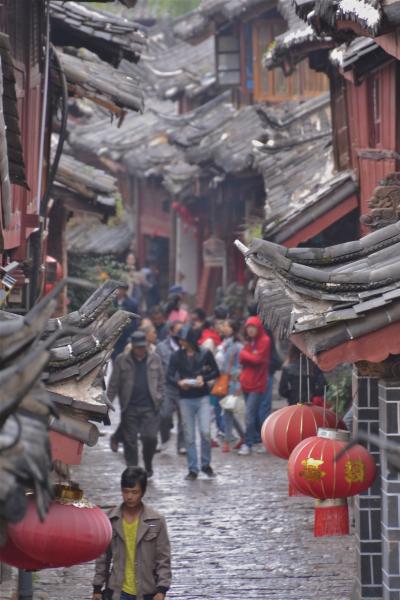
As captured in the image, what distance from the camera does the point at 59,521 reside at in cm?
813

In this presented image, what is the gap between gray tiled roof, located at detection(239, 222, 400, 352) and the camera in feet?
29.8

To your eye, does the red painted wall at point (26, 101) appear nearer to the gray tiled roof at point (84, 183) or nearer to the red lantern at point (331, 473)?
the red lantern at point (331, 473)

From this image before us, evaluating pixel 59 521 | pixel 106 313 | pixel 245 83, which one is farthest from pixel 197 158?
A: pixel 59 521

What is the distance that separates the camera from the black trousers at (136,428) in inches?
742

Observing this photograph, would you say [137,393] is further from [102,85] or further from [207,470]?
[102,85]

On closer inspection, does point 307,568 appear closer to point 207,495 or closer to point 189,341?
point 207,495

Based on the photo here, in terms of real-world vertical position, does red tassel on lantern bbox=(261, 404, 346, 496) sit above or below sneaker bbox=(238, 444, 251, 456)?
below

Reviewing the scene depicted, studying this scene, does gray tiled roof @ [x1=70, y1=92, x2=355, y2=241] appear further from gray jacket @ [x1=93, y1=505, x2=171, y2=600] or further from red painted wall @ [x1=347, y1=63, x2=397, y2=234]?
Result: gray jacket @ [x1=93, y1=505, x2=171, y2=600]

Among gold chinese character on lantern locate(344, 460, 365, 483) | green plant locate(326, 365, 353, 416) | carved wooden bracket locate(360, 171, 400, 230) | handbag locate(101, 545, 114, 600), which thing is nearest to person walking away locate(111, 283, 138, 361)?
green plant locate(326, 365, 353, 416)

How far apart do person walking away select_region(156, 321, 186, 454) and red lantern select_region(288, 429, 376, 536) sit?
9542mm

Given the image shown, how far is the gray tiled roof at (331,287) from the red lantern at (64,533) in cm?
173

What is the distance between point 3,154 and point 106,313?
143 cm

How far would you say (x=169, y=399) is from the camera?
821 inches

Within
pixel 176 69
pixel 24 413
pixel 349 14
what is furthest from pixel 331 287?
pixel 176 69
